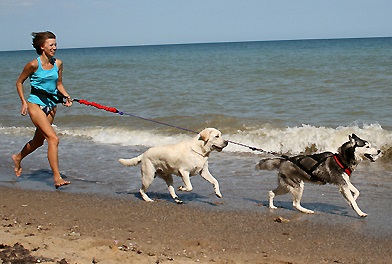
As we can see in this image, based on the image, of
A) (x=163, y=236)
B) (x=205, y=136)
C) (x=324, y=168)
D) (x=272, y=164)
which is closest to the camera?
(x=163, y=236)

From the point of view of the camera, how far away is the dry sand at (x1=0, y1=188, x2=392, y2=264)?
5160 mm

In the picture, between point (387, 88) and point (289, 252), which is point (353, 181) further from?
point (387, 88)

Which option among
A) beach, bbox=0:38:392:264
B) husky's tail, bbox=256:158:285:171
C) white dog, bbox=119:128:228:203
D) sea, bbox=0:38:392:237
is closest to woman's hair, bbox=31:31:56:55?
beach, bbox=0:38:392:264

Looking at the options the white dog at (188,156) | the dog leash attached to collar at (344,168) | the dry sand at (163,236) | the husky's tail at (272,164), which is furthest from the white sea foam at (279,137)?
the dry sand at (163,236)

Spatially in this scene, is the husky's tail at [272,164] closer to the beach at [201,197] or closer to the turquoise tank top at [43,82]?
the beach at [201,197]

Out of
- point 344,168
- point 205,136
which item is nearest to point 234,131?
point 205,136

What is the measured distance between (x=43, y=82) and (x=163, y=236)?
3171 mm

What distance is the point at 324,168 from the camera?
7270 millimetres

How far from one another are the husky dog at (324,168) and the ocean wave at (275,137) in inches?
153

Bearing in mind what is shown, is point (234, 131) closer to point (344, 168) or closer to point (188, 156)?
point (188, 156)

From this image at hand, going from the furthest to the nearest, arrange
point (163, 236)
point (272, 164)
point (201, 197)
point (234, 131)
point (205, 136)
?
point (234, 131)
point (201, 197)
point (272, 164)
point (205, 136)
point (163, 236)

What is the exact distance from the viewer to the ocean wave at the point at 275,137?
12188mm

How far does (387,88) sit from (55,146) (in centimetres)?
1524

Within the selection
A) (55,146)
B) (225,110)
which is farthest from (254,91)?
(55,146)
